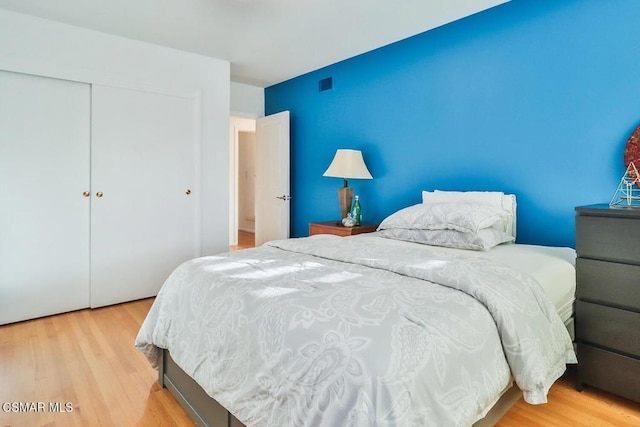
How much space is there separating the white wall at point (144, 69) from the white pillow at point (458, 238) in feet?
7.17

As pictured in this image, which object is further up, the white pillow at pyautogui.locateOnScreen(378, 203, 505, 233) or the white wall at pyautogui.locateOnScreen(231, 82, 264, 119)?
the white wall at pyautogui.locateOnScreen(231, 82, 264, 119)

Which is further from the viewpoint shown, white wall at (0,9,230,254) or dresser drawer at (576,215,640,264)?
white wall at (0,9,230,254)

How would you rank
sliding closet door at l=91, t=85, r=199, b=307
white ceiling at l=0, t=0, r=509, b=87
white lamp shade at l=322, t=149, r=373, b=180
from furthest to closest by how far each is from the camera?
1. white lamp shade at l=322, t=149, r=373, b=180
2. sliding closet door at l=91, t=85, r=199, b=307
3. white ceiling at l=0, t=0, r=509, b=87

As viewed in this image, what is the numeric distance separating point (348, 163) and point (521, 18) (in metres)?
1.71

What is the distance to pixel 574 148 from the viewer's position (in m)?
2.37

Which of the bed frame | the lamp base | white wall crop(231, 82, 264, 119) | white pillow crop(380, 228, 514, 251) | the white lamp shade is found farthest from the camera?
white wall crop(231, 82, 264, 119)

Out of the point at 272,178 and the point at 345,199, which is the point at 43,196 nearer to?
the point at 272,178

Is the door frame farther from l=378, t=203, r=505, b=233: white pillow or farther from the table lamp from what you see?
l=378, t=203, r=505, b=233: white pillow

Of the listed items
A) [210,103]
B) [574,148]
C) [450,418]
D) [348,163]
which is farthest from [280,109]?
[450,418]

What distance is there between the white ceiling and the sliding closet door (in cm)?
57

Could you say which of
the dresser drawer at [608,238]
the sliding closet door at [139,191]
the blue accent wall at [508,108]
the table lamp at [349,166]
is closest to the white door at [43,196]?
the sliding closet door at [139,191]

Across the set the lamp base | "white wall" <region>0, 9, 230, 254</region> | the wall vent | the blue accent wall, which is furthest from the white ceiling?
the lamp base

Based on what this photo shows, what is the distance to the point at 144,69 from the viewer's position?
11.1 ft

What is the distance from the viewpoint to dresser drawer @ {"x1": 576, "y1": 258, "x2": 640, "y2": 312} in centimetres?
170
